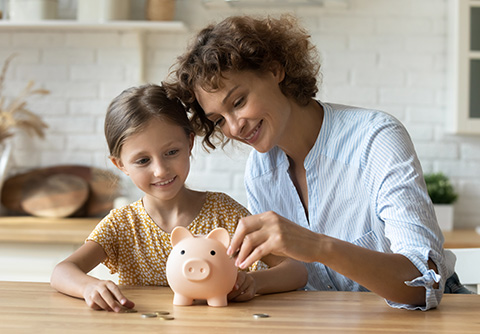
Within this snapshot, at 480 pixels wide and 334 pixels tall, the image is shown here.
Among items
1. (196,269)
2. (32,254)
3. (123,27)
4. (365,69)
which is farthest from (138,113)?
(365,69)

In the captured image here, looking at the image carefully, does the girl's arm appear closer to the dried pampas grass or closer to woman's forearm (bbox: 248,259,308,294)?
woman's forearm (bbox: 248,259,308,294)

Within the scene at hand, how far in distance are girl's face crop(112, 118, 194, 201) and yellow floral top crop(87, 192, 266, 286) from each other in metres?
0.09

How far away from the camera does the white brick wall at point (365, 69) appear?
10.2ft

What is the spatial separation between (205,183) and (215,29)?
171 centimetres

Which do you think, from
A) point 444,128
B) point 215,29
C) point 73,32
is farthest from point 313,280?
point 73,32

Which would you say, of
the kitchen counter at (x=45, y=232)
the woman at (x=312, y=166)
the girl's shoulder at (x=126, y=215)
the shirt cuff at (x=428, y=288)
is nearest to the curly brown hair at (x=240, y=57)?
the woman at (x=312, y=166)

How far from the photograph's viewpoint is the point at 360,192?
151 cm

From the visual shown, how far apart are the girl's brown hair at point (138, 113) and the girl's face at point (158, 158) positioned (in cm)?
2

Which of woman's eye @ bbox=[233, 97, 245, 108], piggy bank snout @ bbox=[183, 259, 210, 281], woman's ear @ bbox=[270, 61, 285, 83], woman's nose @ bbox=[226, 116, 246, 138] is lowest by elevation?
piggy bank snout @ bbox=[183, 259, 210, 281]

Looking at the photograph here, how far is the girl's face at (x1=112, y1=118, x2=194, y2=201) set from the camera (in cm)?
142

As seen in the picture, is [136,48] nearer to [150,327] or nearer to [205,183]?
[205,183]

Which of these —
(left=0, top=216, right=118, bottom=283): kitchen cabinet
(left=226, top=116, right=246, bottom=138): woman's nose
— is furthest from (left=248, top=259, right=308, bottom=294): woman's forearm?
(left=0, top=216, right=118, bottom=283): kitchen cabinet

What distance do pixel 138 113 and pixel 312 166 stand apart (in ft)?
1.48

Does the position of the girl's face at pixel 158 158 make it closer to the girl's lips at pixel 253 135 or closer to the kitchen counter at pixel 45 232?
the girl's lips at pixel 253 135
